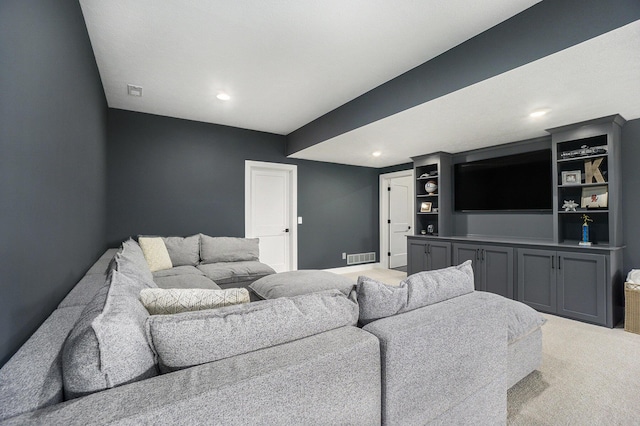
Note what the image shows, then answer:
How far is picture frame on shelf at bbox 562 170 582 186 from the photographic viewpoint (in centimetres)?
346

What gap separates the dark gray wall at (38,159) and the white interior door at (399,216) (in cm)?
554

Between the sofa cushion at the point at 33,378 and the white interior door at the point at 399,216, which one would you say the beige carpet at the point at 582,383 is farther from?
the white interior door at the point at 399,216

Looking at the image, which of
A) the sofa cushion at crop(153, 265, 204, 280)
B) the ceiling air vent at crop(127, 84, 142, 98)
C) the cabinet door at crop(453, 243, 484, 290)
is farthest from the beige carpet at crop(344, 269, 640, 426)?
the ceiling air vent at crop(127, 84, 142, 98)

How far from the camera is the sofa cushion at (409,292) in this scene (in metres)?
1.29

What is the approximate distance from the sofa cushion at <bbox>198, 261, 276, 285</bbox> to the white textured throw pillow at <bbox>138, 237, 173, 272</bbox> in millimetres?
408

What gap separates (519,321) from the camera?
74.9 inches

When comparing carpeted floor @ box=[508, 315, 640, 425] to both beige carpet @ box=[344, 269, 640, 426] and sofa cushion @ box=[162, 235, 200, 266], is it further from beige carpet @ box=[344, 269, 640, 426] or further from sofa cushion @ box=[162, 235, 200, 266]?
sofa cushion @ box=[162, 235, 200, 266]

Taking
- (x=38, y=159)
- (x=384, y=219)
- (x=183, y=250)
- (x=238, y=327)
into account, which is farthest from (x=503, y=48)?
(x=384, y=219)

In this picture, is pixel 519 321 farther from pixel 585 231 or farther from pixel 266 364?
pixel 585 231

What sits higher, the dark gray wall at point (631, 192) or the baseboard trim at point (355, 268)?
the dark gray wall at point (631, 192)

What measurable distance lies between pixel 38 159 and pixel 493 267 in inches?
180

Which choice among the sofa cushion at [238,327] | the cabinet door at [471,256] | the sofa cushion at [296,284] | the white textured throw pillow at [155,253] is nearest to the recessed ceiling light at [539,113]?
the cabinet door at [471,256]

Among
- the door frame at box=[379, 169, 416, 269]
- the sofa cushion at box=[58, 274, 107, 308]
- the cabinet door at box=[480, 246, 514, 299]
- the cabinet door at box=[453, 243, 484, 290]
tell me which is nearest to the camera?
the sofa cushion at box=[58, 274, 107, 308]

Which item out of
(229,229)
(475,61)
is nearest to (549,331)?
(475,61)
